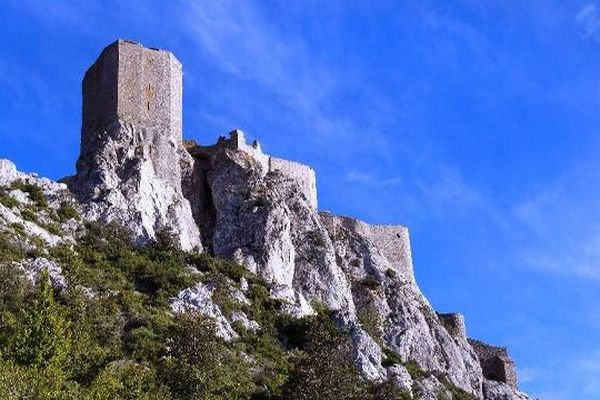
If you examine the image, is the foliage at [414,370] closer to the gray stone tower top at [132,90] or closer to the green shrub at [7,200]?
the gray stone tower top at [132,90]

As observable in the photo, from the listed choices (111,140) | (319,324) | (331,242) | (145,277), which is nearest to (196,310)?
(145,277)

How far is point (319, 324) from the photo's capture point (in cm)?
4047

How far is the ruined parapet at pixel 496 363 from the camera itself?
56688 millimetres

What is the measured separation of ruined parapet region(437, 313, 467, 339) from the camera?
55.8 meters

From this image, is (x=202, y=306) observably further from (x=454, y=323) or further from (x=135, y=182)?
(x=454, y=323)

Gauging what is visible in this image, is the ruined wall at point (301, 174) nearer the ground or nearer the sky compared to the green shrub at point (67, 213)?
nearer the sky

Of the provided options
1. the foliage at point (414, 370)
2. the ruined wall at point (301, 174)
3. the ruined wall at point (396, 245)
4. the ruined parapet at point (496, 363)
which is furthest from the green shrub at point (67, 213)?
the ruined parapet at point (496, 363)

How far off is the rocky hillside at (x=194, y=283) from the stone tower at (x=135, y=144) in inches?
3.1

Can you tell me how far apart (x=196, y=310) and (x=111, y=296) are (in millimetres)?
3428

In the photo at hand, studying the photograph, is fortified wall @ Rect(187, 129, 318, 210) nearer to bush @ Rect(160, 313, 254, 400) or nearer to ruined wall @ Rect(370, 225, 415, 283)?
ruined wall @ Rect(370, 225, 415, 283)

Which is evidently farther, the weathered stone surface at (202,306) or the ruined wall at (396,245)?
the ruined wall at (396,245)

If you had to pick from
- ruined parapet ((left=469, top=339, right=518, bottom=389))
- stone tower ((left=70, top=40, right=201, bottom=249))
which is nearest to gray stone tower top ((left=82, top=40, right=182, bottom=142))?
stone tower ((left=70, top=40, right=201, bottom=249))

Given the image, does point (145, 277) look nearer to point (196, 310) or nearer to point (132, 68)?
point (196, 310)

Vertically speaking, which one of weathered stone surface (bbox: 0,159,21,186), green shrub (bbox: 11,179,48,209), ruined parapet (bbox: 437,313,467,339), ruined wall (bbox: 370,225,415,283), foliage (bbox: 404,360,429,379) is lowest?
foliage (bbox: 404,360,429,379)
